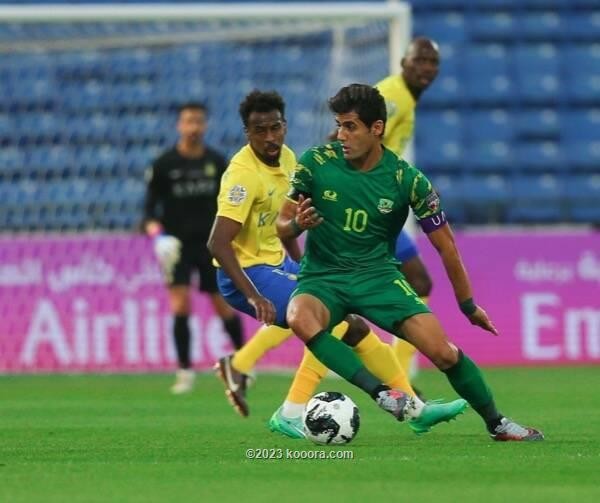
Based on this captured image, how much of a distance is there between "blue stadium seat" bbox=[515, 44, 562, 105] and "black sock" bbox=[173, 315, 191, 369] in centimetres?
739

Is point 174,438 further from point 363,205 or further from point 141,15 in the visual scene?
point 141,15

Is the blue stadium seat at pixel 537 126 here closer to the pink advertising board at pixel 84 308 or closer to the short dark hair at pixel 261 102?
the pink advertising board at pixel 84 308

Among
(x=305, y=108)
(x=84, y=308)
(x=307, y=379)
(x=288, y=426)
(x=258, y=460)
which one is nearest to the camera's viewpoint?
(x=258, y=460)

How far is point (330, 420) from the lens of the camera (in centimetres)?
732

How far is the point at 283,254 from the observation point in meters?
9.11

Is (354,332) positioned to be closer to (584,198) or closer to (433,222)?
(433,222)

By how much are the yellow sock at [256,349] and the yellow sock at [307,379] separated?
1354 millimetres

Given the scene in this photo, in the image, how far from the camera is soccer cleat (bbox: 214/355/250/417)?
30.7ft

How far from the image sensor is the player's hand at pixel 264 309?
315 inches

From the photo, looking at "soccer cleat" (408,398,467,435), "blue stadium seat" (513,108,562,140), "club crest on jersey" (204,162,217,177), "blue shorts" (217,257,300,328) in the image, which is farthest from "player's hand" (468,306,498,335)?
"blue stadium seat" (513,108,562,140)

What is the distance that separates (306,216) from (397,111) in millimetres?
3201

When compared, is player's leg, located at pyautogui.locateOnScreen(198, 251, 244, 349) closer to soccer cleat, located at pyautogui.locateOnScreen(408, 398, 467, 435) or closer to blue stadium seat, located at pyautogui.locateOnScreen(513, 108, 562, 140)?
soccer cleat, located at pyautogui.locateOnScreen(408, 398, 467, 435)

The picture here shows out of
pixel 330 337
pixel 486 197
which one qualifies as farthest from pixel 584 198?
pixel 330 337

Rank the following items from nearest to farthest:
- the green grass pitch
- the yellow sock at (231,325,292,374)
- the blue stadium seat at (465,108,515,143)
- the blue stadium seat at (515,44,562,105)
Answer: the green grass pitch → the yellow sock at (231,325,292,374) → the blue stadium seat at (465,108,515,143) → the blue stadium seat at (515,44,562,105)
